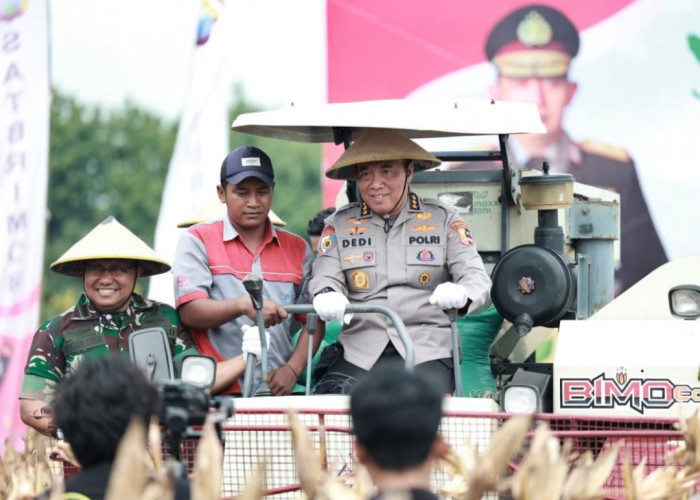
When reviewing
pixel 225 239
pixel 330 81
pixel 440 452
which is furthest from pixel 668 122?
pixel 440 452

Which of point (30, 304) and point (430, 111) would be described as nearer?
point (430, 111)

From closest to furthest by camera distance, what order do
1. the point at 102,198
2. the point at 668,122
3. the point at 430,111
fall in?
the point at 430,111 → the point at 668,122 → the point at 102,198

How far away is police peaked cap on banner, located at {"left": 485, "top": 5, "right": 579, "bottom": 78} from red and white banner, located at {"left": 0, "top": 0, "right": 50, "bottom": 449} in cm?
369

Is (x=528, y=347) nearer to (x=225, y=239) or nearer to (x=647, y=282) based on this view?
(x=647, y=282)

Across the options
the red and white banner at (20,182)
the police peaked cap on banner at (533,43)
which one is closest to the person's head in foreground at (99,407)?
the police peaked cap on banner at (533,43)

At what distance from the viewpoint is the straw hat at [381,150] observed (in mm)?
5672

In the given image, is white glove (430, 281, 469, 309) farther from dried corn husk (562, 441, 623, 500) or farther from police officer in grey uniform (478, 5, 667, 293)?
police officer in grey uniform (478, 5, 667, 293)

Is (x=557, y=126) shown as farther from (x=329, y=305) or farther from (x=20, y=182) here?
(x=329, y=305)

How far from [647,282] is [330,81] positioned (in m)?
5.05

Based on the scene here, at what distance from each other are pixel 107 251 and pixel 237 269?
591mm

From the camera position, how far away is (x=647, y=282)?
19.4 ft

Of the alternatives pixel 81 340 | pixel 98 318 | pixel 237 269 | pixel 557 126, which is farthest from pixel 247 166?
pixel 557 126

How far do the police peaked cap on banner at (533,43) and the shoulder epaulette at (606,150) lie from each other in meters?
0.60

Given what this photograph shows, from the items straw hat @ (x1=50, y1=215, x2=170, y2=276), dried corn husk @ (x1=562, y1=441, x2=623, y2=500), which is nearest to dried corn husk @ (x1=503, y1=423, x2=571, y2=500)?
dried corn husk @ (x1=562, y1=441, x2=623, y2=500)
